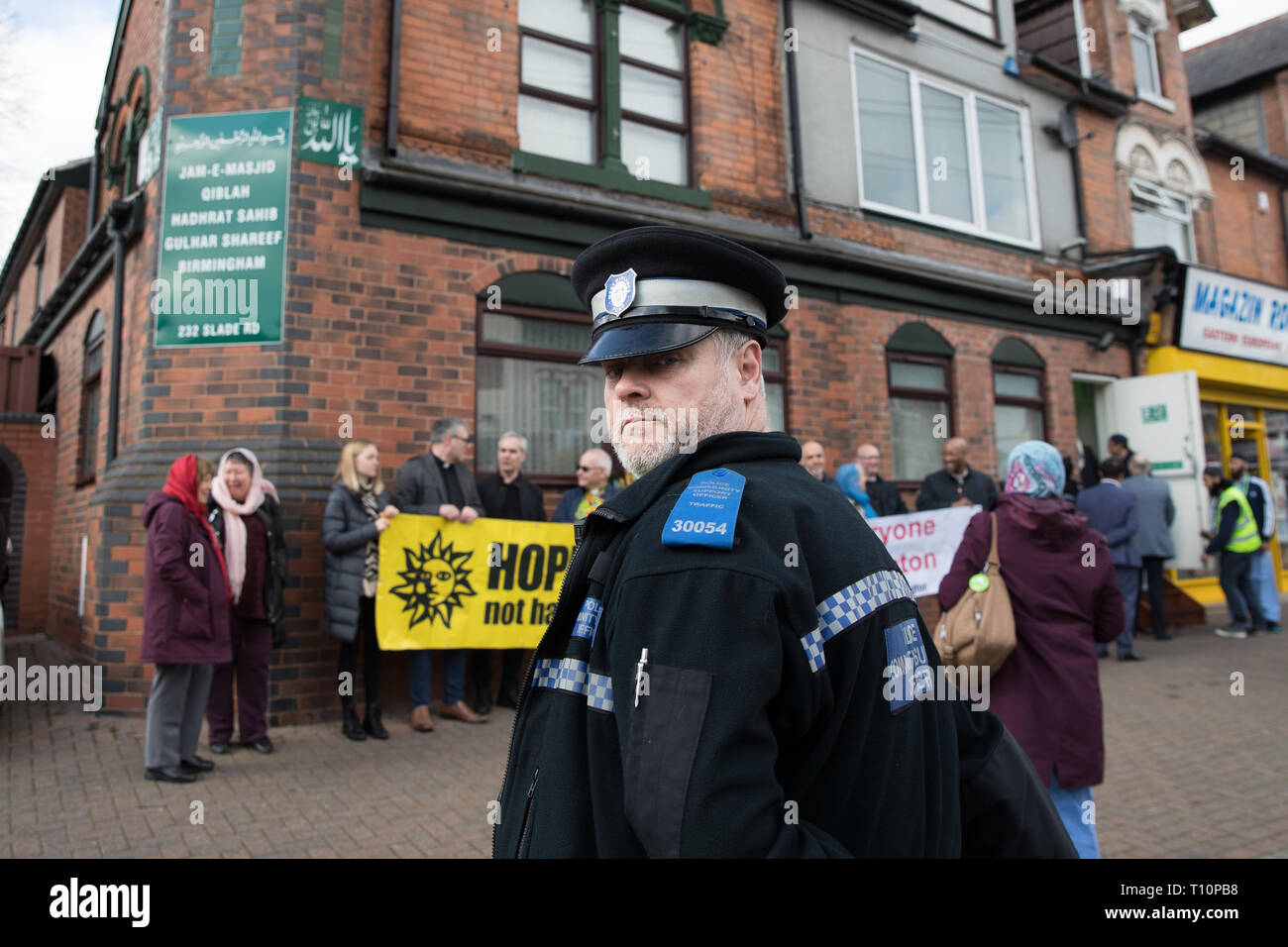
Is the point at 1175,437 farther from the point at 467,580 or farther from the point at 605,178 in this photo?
the point at 467,580

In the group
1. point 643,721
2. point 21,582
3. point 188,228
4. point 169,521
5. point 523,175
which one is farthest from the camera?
point 21,582

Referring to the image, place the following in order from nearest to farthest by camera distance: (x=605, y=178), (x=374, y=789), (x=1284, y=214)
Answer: (x=374, y=789) < (x=605, y=178) < (x=1284, y=214)

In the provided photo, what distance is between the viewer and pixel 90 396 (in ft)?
32.0

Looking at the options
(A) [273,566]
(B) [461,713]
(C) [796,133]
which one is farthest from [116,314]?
(C) [796,133]

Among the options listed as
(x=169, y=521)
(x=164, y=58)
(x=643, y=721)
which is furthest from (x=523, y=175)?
(x=643, y=721)

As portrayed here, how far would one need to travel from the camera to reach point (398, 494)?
6324 millimetres

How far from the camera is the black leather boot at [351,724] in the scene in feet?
19.5

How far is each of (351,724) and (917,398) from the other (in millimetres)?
7880

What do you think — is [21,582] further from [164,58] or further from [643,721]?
[643,721]

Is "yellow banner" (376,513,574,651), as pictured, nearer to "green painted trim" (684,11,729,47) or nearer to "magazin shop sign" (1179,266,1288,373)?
"green painted trim" (684,11,729,47)

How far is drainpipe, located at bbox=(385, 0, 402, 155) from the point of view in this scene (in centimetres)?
702

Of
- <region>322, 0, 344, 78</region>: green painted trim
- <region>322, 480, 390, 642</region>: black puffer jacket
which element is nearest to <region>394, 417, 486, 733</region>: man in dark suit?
<region>322, 480, 390, 642</region>: black puffer jacket

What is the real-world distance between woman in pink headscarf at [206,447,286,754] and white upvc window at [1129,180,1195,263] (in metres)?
14.3

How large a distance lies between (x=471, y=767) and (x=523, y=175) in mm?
5383
